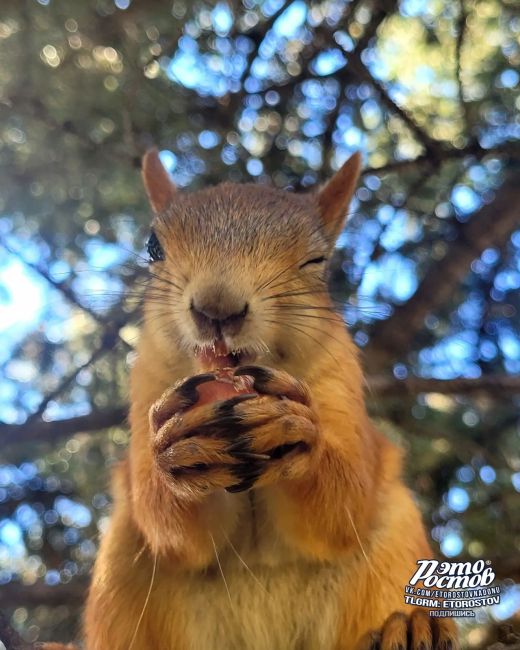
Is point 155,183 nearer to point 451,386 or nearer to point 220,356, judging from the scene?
point 220,356

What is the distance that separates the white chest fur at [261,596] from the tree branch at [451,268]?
0.79 meters

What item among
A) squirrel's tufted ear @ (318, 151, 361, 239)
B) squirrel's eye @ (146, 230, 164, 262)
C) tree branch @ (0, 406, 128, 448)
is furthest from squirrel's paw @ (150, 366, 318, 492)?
tree branch @ (0, 406, 128, 448)

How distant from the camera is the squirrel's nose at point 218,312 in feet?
2.76

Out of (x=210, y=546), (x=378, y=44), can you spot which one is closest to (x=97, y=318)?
(x=210, y=546)

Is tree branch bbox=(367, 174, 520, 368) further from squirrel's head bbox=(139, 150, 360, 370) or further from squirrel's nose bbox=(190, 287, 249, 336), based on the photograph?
squirrel's nose bbox=(190, 287, 249, 336)

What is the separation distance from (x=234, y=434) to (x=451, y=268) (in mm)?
1155

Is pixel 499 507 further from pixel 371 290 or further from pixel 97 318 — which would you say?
pixel 97 318

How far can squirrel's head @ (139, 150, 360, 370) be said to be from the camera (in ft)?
2.82

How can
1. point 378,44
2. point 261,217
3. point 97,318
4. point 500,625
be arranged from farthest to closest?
point 378,44 → point 97,318 → point 261,217 → point 500,625

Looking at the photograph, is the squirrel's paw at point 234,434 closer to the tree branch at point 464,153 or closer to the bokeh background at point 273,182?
the bokeh background at point 273,182

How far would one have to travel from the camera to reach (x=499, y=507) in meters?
1.53

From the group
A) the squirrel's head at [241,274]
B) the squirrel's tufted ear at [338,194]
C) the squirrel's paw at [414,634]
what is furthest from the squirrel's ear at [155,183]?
the squirrel's paw at [414,634]

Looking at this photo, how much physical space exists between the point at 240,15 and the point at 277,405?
1365 millimetres

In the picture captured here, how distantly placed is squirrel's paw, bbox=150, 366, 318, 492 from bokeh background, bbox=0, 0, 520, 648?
57 cm
